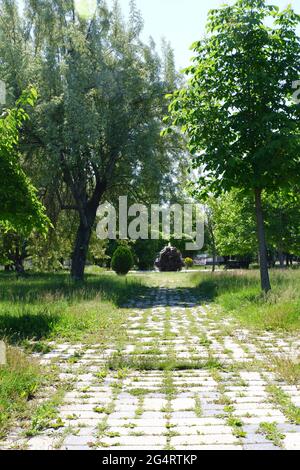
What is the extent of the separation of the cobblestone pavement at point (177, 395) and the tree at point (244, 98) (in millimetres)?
5311

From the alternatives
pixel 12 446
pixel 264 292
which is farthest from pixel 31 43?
pixel 12 446

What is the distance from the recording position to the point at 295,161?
12.9 m

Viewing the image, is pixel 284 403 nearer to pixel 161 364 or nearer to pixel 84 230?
pixel 161 364

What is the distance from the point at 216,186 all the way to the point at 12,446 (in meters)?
10.4

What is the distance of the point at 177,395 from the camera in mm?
5336

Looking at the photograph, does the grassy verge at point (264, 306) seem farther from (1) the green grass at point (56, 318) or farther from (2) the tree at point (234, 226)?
(2) the tree at point (234, 226)

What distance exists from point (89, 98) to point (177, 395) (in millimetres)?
16795

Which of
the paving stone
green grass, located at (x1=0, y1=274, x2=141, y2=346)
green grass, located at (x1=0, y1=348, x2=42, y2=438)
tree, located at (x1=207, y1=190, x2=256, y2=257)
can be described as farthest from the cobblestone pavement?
tree, located at (x1=207, y1=190, x2=256, y2=257)

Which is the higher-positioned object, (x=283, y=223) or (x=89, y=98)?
(x=89, y=98)

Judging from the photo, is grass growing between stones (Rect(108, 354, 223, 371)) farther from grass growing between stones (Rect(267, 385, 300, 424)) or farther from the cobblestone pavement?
grass growing between stones (Rect(267, 385, 300, 424))

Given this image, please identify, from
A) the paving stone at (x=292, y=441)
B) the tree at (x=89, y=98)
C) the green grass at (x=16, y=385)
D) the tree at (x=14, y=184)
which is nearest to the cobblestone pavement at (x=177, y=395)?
the paving stone at (x=292, y=441)

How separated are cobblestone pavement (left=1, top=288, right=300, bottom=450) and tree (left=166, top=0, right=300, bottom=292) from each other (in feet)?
17.4

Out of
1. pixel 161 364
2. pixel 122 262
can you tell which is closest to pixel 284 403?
pixel 161 364

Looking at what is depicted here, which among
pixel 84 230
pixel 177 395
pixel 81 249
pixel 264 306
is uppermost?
pixel 84 230
